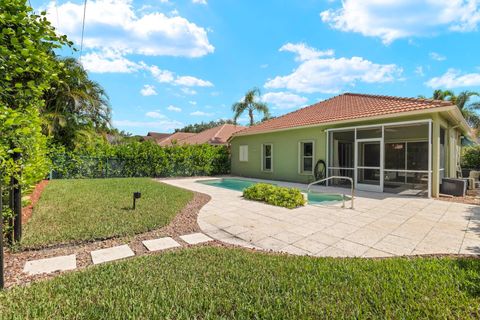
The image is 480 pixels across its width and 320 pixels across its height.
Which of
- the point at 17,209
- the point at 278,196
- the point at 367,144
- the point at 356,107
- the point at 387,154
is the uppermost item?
the point at 356,107

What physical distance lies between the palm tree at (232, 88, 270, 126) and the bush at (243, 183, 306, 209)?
1346cm

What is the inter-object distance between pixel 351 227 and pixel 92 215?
6247 millimetres

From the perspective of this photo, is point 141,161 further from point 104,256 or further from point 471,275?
point 471,275

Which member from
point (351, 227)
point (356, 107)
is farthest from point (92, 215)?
point (356, 107)

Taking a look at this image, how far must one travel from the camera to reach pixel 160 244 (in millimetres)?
4332

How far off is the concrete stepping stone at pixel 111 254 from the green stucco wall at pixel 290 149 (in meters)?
10.7

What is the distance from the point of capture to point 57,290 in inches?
107

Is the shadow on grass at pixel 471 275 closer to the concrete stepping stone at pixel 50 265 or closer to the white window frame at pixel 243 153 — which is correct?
the concrete stepping stone at pixel 50 265

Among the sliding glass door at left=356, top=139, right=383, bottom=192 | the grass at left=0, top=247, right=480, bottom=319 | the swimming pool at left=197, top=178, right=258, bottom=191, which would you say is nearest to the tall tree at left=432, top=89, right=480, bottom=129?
the sliding glass door at left=356, top=139, right=383, bottom=192

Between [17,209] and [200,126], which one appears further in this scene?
[200,126]

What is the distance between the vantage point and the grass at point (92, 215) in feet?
14.7

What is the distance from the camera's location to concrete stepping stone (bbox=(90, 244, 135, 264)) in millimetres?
3688

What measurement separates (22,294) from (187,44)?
12431 mm

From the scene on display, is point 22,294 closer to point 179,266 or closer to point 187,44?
point 179,266
